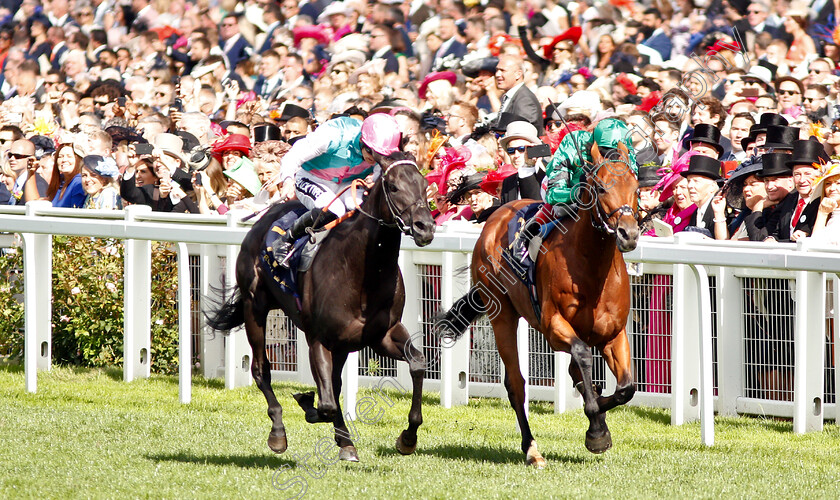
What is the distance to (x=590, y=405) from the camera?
550cm

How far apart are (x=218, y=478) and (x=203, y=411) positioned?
6.58 feet

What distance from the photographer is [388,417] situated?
283 inches

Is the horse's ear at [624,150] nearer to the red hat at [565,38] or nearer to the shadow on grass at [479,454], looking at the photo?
the shadow on grass at [479,454]

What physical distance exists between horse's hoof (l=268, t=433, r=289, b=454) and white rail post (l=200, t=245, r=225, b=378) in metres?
2.31

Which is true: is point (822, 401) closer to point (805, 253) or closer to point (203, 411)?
point (805, 253)

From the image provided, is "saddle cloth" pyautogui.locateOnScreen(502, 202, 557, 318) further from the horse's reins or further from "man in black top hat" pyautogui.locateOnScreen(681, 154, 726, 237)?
"man in black top hat" pyautogui.locateOnScreen(681, 154, 726, 237)

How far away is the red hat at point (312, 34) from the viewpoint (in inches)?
603

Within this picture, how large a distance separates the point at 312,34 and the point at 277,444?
32.9ft

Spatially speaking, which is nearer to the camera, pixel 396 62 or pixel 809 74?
pixel 809 74

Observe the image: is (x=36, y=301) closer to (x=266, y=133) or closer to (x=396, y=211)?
(x=266, y=133)

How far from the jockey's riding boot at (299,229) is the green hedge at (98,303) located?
8.65ft

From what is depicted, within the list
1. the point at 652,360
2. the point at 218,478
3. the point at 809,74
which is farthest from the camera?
the point at 809,74

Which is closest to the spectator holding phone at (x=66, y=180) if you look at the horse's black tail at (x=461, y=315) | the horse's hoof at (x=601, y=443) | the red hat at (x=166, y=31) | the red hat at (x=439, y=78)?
the red hat at (x=439, y=78)

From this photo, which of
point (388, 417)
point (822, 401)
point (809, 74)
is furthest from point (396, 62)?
point (822, 401)
